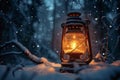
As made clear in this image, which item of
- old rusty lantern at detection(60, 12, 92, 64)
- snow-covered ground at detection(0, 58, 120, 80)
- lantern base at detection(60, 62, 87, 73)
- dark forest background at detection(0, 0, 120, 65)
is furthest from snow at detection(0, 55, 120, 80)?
dark forest background at detection(0, 0, 120, 65)

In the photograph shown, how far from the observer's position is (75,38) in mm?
2713

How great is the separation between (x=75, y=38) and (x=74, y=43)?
0.06 metres

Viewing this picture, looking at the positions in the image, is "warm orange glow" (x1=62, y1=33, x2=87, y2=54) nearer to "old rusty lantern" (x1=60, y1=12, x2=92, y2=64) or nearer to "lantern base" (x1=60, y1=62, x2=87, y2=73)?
"old rusty lantern" (x1=60, y1=12, x2=92, y2=64)

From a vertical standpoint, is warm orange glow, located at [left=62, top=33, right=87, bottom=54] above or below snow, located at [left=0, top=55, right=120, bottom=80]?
above

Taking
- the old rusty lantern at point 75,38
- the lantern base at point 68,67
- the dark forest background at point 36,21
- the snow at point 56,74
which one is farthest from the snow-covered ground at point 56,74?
the dark forest background at point 36,21

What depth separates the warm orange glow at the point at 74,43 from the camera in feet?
8.84

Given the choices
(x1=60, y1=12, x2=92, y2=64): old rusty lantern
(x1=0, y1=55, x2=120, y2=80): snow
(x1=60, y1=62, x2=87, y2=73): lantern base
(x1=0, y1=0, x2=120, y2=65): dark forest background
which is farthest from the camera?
(x1=0, y1=0, x2=120, y2=65): dark forest background

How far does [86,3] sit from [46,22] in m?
5.76

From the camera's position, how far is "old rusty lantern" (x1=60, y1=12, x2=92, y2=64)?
2631 mm

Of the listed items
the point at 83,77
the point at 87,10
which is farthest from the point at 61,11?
the point at 83,77

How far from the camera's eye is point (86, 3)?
41.2 ft

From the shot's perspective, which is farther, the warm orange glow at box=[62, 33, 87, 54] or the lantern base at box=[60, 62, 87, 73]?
the warm orange glow at box=[62, 33, 87, 54]

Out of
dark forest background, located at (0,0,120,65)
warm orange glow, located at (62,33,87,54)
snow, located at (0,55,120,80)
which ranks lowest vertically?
snow, located at (0,55,120,80)

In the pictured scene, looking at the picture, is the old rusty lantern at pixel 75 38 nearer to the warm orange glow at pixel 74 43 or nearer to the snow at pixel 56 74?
the warm orange glow at pixel 74 43
